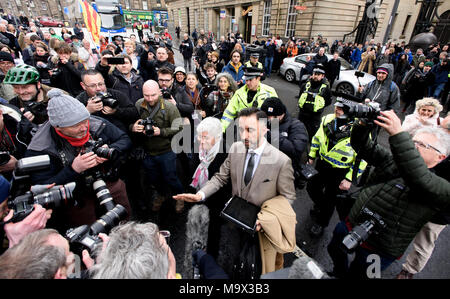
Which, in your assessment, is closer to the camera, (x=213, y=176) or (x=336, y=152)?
(x=213, y=176)

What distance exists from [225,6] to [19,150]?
87.6 ft

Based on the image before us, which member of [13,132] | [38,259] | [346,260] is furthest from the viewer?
[13,132]

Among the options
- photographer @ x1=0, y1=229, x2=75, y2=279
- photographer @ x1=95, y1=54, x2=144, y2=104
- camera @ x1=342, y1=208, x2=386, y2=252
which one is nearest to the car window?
photographer @ x1=95, y1=54, x2=144, y2=104

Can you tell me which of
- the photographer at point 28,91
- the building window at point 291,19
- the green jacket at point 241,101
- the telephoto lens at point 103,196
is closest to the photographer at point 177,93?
the green jacket at point 241,101

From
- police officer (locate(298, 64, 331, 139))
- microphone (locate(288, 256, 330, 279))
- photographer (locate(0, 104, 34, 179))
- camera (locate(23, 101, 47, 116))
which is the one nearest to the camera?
microphone (locate(288, 256, 330, 279))

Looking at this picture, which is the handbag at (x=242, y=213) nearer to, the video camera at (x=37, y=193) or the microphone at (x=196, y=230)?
the microphone at (x=196, y=230)

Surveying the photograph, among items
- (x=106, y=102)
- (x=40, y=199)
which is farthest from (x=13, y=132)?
(x=40, y=199)

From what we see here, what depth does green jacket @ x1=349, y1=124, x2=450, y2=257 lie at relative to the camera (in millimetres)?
1476

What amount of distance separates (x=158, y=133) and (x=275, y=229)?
2033 millimetres

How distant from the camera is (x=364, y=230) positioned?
173 cm

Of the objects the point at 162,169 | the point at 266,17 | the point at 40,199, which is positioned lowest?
the point at 162,169

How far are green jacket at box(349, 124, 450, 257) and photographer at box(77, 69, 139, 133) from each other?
2.83 metres

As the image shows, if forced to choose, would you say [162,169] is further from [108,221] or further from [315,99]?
[315,99]

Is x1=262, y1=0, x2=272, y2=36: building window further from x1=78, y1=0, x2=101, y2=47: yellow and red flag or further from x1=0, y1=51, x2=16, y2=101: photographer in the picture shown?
x1=0, y1=51, x2=16, y2=101: photographer
